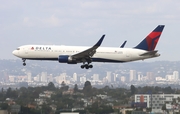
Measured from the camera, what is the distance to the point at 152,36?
7444cm

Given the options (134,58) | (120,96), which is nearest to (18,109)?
(134,58)

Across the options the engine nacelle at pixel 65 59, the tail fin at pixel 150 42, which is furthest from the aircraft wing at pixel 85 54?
the tail fin at pixel 150 42

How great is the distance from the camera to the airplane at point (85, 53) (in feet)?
231

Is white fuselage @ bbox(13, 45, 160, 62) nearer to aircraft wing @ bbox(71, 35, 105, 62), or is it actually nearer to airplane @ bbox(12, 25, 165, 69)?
airplane @ bbox(12, 25, 165, 69)

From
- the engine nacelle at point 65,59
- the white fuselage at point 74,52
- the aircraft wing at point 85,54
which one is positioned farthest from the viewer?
the white fuselage at point 74,52

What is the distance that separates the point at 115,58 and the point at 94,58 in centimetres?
250

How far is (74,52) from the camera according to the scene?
71500mm

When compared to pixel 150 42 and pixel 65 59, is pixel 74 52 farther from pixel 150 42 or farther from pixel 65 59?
pixel 150 42

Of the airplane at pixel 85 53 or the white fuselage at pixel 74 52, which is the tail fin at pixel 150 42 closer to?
the airplane at pixel 85 53

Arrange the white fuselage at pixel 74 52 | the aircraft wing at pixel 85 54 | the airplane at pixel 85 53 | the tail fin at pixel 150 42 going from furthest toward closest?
the tail fin at pixel 150 42, the white fuselage at pixel 74 52, the airplane at pixel 85 53, the aircraft wing at pixel 85 54

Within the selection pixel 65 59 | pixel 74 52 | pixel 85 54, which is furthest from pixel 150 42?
pixel 65 59

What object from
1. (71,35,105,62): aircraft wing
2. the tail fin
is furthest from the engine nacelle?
the tail fin

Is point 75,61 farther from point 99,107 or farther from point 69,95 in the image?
point 69,95

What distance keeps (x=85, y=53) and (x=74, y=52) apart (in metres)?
2.09
